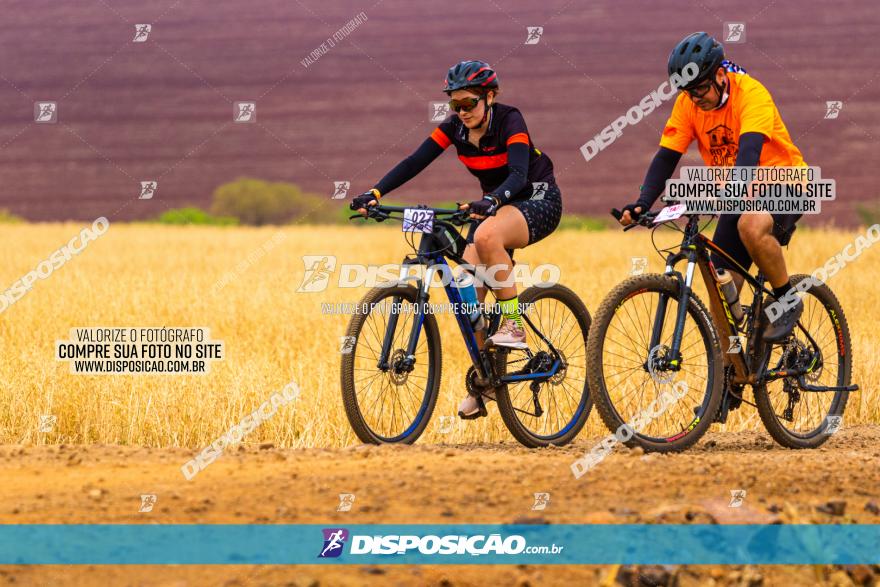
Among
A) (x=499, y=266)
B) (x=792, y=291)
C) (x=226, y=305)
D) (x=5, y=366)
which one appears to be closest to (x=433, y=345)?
(x=499, y=266)

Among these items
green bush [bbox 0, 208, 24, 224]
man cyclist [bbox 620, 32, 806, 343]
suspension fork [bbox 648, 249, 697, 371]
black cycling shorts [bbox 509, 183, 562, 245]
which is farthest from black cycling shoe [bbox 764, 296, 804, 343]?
green bush [bbox 0, 208, 24, 224]

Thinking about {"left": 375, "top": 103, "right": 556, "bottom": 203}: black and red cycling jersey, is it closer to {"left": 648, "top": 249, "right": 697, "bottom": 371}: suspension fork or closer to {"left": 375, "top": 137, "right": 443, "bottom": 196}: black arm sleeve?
{"left": 375, "top": 137, "right": 443, "bottom": 196}: black arm sleeve

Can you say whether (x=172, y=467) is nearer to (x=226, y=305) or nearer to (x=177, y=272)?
(x=226, y=305)

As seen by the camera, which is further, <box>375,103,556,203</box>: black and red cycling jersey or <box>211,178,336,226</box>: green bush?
<box>211,178,336,226</box>: green bush

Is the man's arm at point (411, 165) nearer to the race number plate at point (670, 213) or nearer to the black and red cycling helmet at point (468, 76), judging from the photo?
the black and red cycling helmet at point (468, 76)

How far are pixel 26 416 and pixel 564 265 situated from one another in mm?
11655

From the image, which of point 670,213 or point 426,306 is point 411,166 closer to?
point 426,306

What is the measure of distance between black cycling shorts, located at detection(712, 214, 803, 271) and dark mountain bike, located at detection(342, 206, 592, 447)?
1.03 meters

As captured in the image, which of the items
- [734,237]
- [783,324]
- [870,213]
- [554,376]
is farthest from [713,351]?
[870,213]

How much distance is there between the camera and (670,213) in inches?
255

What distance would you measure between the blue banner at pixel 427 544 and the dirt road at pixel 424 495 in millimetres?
80

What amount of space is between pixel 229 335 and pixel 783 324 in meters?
5.93

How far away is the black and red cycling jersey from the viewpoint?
6.95 meters

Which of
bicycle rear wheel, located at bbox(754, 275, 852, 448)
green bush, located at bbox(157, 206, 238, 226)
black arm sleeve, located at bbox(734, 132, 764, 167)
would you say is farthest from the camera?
green bush, located at bbox(157, 206, 238, 226)
